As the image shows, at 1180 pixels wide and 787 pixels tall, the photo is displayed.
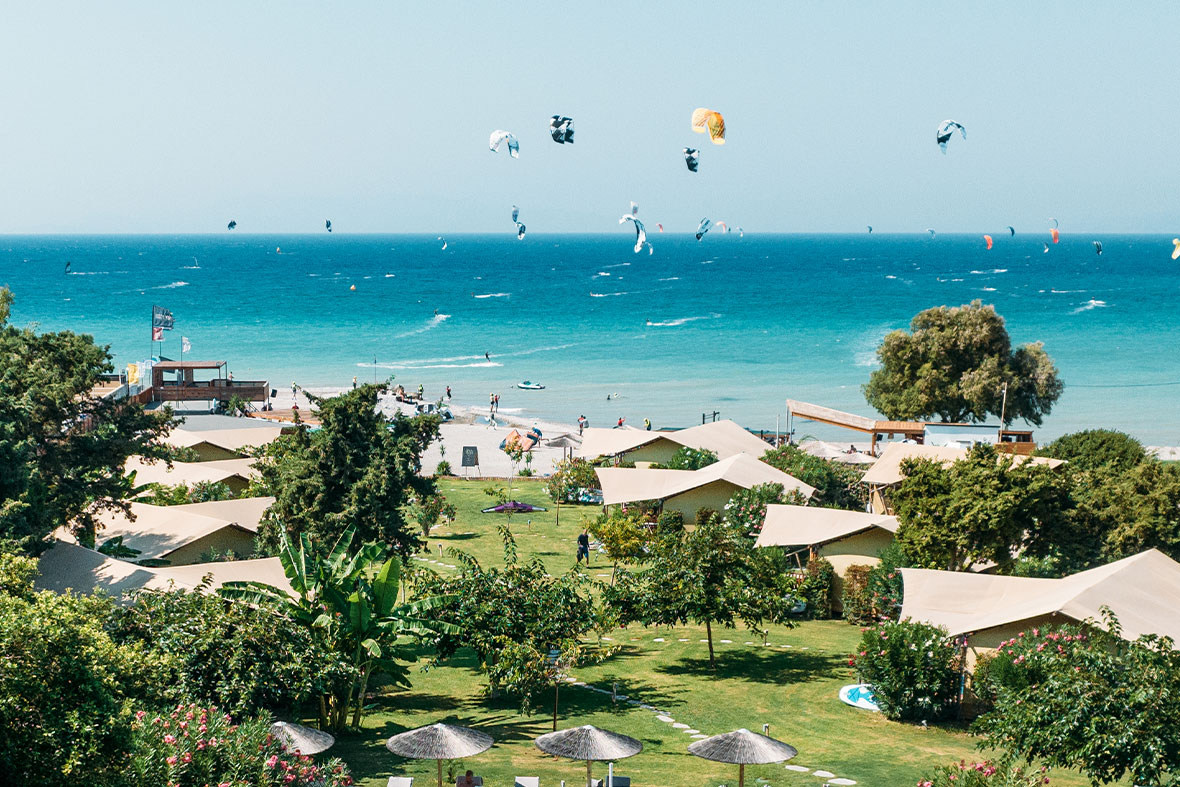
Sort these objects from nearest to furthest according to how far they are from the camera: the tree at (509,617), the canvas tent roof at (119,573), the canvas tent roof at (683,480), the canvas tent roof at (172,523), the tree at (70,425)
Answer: the tree at (509,617)
the canvas tent roof at (119,573)
the tree at (70,425)
the canvas tent roof at (172,523)
the canvas tent roof at (683,480)

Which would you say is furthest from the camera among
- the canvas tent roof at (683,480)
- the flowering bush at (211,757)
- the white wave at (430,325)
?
the white wave at (430,325)

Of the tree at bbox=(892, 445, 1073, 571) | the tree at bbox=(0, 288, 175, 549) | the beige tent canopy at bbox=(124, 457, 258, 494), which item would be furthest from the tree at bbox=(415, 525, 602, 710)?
the beige tent canopy at bbox=(124, 457, 258, 494)

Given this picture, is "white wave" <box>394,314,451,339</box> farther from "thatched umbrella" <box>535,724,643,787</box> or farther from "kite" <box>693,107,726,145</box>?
"thatched umbrella" <box>535,724,643,787</box>

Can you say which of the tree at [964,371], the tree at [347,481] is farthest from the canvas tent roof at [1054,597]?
the tree at [964,371]

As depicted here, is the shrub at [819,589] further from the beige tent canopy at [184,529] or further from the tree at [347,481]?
the beige tent canopy at [184,529]

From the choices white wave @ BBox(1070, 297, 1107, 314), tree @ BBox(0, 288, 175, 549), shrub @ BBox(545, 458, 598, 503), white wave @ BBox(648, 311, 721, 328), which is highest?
tree @ BBox(0, 288, 175, 549)

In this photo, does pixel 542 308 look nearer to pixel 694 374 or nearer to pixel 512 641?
pixel 694 374

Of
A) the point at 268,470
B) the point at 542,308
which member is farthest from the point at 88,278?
the point at 268,470
